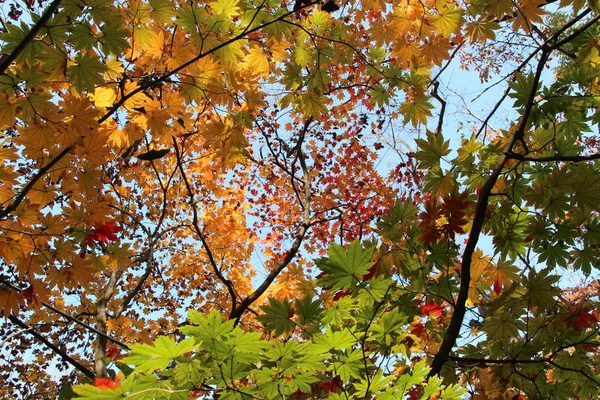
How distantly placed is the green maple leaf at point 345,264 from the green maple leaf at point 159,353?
2.07 ft

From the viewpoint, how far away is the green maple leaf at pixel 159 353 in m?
1.16

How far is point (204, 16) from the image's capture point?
2.64 meters

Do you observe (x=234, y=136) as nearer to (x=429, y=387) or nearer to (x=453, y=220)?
(x=453, y=220)

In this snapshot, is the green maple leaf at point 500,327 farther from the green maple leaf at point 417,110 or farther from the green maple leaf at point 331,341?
the green maple leaf at point 417,110

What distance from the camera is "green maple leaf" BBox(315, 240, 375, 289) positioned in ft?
5.30

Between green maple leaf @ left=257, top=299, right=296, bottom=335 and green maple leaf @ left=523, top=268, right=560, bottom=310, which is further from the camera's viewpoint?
green maple leaf @ left=523, top=268, right=560, bottom=310

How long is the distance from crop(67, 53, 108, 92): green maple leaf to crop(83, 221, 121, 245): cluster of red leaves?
84cm

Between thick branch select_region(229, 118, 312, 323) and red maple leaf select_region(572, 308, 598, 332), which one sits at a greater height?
thick branch select_region(229, 118, 312, 323)

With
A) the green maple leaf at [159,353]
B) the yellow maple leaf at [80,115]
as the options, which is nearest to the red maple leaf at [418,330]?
the green maple leaf at [159,353]

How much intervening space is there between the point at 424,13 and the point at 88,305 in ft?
20.0

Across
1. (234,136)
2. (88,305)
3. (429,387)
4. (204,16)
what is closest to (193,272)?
(88,305)

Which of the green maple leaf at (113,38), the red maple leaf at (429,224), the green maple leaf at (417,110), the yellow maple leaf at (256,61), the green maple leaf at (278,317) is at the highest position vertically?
the yellow maple leaf at (256,61)

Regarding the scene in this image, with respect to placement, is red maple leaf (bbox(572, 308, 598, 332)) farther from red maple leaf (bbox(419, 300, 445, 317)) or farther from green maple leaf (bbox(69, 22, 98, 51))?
green maple leaf (bbox(69, 22, 98, 51))

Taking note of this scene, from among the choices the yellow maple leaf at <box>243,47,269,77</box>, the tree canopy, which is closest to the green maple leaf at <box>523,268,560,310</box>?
the tree canopy
